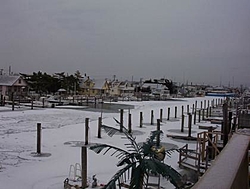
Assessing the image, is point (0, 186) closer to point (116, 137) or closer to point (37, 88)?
point (116, 137)

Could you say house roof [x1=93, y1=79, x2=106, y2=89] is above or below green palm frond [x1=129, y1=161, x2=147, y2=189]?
above

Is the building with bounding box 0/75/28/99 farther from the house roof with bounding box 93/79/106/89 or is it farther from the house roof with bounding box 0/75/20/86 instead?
the house roof with bounding box 93/79/106/89

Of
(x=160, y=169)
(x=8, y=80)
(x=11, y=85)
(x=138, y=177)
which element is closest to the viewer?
(x=138, y=177)

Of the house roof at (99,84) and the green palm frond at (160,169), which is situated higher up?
the house roof at (99,84)

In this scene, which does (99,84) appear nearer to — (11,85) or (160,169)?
(11,85)

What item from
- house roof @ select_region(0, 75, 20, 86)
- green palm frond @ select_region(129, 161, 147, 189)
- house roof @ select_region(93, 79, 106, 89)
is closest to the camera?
green palm frond @ select_region(129, 161, 147, 189)

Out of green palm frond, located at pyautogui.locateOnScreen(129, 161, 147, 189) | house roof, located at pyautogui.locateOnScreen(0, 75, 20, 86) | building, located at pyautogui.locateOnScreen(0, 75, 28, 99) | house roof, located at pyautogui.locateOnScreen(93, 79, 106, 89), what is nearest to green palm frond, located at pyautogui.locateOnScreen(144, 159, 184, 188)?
green palm frond, located at pyautogui.locateOnScreen(129, 161, 147, 189)

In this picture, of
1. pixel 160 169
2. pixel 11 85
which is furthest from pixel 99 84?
pixel 160 169

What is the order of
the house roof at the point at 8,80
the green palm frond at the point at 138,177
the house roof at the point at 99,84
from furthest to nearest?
the house roof at the point at 99,84, the house roof at the point at 8,80, the green palm frond at the point at 138,177

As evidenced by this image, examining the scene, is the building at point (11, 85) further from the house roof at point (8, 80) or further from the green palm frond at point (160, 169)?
the green palm frond at point (160, 169)

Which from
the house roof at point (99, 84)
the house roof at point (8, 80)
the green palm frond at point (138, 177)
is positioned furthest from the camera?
the house roof at point (99, 84)

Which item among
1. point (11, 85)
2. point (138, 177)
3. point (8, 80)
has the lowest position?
point (138, 177)

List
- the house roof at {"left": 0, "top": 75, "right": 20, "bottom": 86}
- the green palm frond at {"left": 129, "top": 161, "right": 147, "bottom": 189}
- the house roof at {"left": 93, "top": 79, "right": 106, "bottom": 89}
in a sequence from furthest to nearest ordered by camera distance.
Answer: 1. the house roof at {"left": 93, "top": 79, "right": 106, "bottom": 89}
2. the house roof at {"left": 0, "top": 75, "right": 20, "bottom": 86}
3. the green palm frond at {"left": 129, "top": 161, "right": 147, "bottom": 189}

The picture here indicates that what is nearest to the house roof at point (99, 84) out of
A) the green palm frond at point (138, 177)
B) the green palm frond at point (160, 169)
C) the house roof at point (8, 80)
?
the house roof at point (8, 80)
